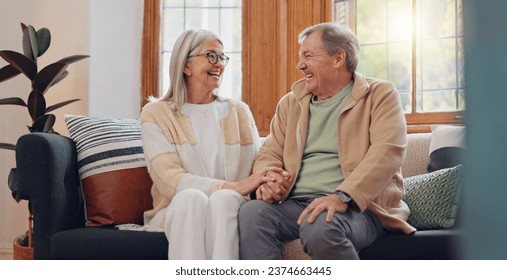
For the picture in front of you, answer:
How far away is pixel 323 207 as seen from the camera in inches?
78.5

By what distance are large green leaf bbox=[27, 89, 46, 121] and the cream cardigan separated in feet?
3.93

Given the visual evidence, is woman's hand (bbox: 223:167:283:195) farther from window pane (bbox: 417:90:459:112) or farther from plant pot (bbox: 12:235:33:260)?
window pane (bbox: 417:90:459:112)

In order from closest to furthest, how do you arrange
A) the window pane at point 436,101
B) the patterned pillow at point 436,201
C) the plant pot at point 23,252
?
the patterned pillow at point 436,201
the plant pot at point 23,252
the window pane at point 436,101

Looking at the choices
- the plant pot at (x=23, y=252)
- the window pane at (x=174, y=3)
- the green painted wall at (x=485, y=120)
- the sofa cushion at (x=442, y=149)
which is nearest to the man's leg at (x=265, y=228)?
the sofa cushion at (x=442, y=149)

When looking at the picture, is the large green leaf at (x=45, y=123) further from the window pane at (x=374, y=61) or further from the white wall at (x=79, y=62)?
the window pane at (x=374, y=61)

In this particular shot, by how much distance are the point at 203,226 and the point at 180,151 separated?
405mm

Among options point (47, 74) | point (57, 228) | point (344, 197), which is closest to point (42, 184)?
point (57, 228)

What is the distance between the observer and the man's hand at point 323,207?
1971mm

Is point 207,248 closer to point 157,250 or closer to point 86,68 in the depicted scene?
point 157,250

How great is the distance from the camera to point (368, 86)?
226cm

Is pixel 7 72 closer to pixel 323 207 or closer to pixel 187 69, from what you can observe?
pixel 187 69

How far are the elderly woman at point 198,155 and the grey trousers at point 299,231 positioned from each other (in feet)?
0.21

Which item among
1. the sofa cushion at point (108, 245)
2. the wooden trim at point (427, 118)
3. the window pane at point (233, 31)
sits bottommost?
the sofa cushion at point (108, 245)
